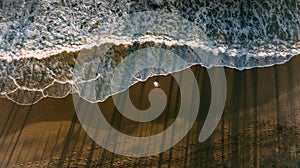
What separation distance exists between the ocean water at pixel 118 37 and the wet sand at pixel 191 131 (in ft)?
1.36

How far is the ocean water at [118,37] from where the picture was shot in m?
7.48

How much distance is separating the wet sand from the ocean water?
16.3 inches

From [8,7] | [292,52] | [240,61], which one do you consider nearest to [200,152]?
[240,61]

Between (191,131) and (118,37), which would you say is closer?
(191,131)

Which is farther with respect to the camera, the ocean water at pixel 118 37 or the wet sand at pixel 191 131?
the ocean water at pixel 118 37

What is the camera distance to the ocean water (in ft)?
24.6

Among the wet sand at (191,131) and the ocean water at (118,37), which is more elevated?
the ocean water at (118,37)

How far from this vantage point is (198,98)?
7141 millimetres

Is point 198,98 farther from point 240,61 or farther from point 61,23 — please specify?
point 61,23

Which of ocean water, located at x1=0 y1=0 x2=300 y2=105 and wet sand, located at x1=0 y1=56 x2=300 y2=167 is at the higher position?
ocean water, located at x1=0 y1=0 x2=300 y2=105

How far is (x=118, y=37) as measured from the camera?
25.6 ft

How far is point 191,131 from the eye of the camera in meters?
6.95

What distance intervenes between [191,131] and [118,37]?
9.40ft

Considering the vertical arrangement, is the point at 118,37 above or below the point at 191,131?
above
